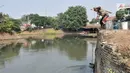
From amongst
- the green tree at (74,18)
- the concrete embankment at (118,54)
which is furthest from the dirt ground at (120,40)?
the green tree at (74,18)

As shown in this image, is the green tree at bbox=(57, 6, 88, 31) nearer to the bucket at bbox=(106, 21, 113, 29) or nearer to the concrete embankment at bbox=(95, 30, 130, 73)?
the bucket at bbox=(106, 21, 113, 29)

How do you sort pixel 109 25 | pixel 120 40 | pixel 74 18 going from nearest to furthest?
pixel 120 40 < pixel 109 25 < pixel 74 18

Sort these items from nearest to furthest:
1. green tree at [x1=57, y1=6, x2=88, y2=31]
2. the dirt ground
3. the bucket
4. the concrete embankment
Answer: the concrete embankment
the dirt ground
the bucket
green tree at [x1=57, y1=6, x2=88, y2=31]

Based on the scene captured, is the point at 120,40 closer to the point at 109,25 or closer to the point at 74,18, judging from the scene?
the point at 109,25

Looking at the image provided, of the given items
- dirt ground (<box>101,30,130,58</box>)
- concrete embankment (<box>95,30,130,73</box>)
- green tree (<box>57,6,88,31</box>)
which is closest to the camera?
concrete embankment (<box>95,30,130,73</box>)

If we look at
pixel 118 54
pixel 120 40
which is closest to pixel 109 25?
pixel 120 40

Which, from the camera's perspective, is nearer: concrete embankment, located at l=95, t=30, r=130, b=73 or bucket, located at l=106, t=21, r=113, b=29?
concrete embankment, located at l=95, t=30, r=130, b=73

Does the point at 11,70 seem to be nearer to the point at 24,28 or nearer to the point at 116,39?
the point at 116,39

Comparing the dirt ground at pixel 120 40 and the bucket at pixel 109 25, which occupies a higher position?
the bucket at pixel 109 25

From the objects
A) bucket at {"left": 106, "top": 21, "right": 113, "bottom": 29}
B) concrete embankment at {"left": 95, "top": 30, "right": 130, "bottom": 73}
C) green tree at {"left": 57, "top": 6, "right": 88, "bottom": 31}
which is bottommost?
concrete embankment at {"left": 95, "top": 30, "right": 130, "bottom": 73}

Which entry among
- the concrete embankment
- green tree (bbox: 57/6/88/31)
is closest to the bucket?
the concrete embankment

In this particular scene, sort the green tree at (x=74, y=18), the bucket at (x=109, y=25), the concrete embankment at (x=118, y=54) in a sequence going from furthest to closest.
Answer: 1. the green tree at (x=74, y=18)
2. the bucket at (x=109, y=25)
3. the concrete embankment at (x=118, y=54)

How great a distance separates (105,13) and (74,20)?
71853mm

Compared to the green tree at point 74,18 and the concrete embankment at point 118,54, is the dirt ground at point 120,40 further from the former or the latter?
the green tree at point 74,18
